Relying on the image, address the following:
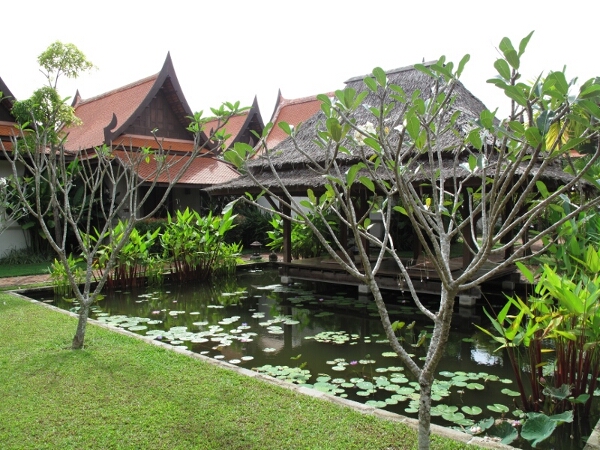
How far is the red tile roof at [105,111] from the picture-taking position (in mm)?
14208

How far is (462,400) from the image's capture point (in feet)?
13.0

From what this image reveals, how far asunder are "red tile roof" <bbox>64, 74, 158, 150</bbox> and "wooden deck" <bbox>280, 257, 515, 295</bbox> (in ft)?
23.1

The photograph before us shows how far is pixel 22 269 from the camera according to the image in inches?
428

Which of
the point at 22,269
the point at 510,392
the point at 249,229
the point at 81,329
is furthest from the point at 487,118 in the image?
the point at 249,229

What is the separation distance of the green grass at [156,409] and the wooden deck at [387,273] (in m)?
4.32

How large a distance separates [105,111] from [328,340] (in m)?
12.9

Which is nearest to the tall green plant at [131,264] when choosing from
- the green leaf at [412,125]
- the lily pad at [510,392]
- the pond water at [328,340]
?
the pond water at [328,340]

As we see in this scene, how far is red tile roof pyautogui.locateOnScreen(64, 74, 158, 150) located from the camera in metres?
14.2

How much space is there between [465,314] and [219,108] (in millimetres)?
4763

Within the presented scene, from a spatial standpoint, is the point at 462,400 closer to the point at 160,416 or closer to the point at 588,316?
the point at 588,316

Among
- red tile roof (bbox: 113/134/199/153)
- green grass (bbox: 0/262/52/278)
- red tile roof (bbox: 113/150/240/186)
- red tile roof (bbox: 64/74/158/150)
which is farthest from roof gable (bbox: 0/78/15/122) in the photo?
green grass (bbox: 0/262/52/278)

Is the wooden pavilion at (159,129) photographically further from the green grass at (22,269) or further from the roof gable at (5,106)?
the green grass at (22,269)

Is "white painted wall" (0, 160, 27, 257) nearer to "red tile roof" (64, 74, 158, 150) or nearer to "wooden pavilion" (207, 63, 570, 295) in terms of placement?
"red tile roof" (64, 74, 158, 150)

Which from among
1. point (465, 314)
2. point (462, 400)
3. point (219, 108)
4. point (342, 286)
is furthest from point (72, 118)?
point (462, 400)
